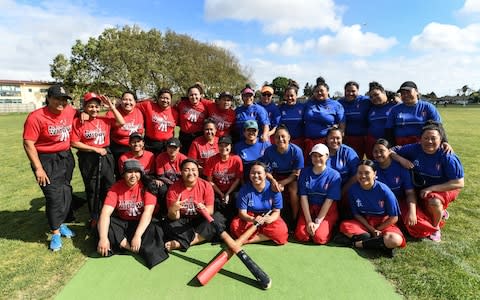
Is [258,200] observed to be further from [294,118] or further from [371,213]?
[294,118]

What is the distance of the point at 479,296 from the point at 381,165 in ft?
6.41

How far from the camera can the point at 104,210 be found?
14.3 feet

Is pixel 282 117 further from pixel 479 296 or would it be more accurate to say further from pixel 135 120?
pixel 479 296

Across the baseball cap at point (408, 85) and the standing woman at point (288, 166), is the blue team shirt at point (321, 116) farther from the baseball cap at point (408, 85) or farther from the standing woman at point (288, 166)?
the baseball cap at point (408, 85)

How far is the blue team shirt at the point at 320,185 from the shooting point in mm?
4641

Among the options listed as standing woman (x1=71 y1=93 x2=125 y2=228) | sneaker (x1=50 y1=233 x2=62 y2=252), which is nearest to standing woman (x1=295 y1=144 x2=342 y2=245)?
standing woman (x1=71 y1=93 x2=125 y2=228)

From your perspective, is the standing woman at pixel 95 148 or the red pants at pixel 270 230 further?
the standing woman at pixel 95 148

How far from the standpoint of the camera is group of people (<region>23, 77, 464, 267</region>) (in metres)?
4.40

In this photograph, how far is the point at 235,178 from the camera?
514cm

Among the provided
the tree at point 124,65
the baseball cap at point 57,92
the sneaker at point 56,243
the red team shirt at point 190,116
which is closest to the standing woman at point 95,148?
the baseball cap at point 57,92

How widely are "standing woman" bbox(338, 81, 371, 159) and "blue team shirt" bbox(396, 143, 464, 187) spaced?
4.22 feet

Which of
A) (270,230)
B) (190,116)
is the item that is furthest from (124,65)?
(270,230)

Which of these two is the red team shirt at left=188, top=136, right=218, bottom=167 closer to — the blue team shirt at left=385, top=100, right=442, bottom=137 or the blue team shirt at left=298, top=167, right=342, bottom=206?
the blue team shirt at left=298, top=167, right=342, bottom=206

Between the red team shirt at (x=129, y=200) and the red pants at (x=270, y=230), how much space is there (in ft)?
3.98
